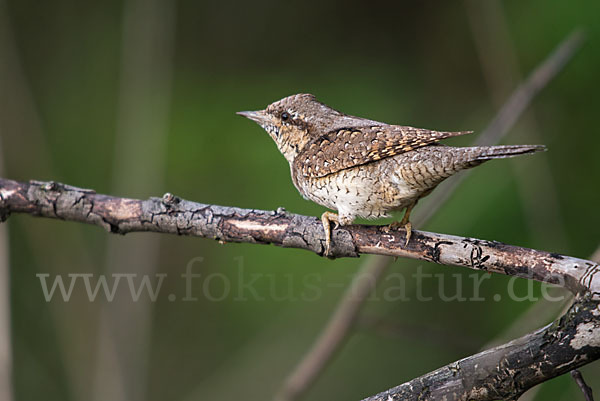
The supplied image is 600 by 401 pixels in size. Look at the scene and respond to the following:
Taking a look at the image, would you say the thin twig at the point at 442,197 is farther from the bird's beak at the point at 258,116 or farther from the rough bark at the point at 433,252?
the bird's beak at the point at 258,116

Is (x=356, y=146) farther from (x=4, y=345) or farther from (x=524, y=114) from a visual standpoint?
(x=4, y=345)

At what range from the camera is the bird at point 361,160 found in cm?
169

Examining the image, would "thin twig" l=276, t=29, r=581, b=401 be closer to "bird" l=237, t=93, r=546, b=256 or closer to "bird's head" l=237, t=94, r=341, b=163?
"bird" l=237, t=93, r=546, b=256

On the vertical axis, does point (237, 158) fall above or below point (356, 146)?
above

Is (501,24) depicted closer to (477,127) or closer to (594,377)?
(477,127)

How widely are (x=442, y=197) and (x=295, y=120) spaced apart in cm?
71

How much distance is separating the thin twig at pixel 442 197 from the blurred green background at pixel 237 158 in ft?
1.44

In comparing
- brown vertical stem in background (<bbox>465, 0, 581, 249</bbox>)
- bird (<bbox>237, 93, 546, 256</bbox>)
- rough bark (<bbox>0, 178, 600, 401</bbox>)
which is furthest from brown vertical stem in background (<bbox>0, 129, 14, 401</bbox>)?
brown vertical stem in background (<bbox>465, 0, 581, 249</bbox>)

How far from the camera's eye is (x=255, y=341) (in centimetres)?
320

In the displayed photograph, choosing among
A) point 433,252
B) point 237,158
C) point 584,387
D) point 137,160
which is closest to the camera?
point 584,387

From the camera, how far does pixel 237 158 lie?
3252 mm

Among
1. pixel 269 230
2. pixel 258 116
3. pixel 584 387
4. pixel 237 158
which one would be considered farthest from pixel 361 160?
pixel 237 158

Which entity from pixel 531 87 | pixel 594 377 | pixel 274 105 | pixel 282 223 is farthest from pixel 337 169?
pixel 594 377

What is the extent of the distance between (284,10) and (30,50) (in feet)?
5.62
